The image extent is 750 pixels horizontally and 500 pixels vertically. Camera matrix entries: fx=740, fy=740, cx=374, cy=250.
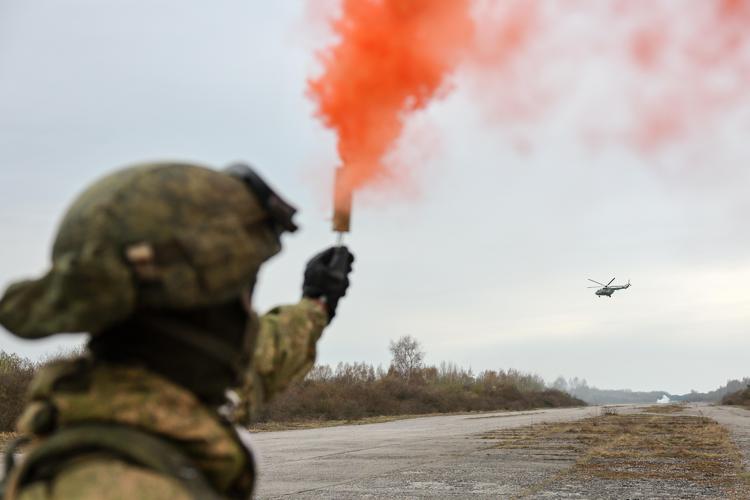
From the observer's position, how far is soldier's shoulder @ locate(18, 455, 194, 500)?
1.21 metres

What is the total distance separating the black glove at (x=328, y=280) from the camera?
2.35 metres

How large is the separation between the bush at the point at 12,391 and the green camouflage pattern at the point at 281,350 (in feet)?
67.0

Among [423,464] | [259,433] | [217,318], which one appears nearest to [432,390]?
[259,433]

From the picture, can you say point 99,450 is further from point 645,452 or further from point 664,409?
point 664,409

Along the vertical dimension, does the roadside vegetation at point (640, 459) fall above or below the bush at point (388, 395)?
below

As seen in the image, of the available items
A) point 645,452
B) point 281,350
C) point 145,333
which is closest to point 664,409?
point 645,452

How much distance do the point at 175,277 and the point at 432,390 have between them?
5667 centimetres

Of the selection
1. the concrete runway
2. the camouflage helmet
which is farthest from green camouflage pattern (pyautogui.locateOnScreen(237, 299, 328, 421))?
the concrete runway

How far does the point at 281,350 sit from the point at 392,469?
9622 mm

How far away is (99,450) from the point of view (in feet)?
4.25

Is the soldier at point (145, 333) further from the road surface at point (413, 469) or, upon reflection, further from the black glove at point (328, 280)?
the road surface at point (413, 469)

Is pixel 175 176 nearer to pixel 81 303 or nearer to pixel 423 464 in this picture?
pixel 81 303

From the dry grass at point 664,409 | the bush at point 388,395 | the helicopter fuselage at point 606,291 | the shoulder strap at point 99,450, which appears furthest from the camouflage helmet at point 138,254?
the helicopter fuselage at point 606,291

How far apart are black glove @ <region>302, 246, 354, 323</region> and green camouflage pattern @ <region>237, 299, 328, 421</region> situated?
0.04 m
